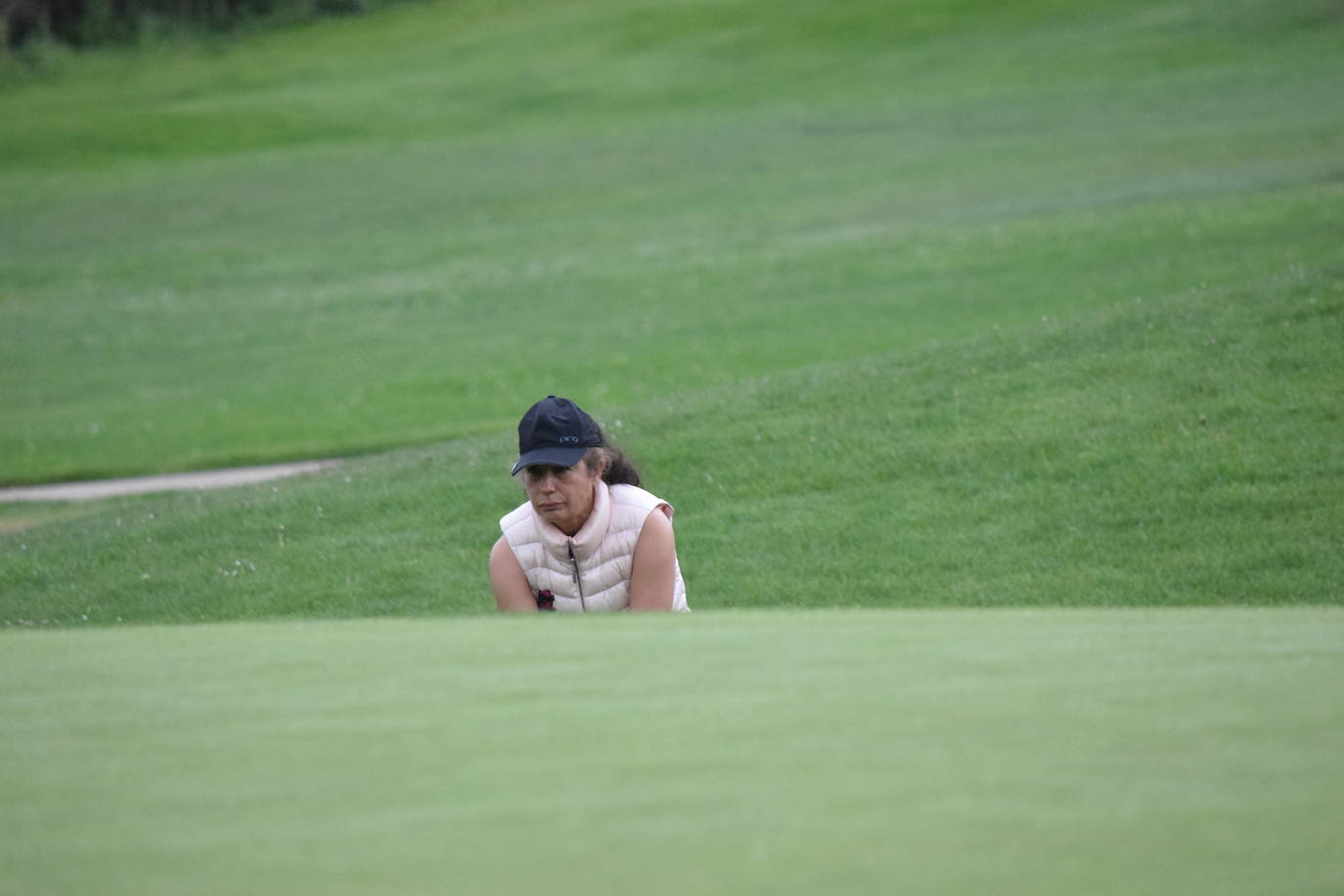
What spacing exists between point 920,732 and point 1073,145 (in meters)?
30.9

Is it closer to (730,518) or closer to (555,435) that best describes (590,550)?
(555,435)

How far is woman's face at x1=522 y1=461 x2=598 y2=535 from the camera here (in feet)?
19.6

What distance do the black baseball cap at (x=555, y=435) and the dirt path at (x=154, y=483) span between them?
324 inches

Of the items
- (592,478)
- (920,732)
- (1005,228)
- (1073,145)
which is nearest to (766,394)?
(592,478)

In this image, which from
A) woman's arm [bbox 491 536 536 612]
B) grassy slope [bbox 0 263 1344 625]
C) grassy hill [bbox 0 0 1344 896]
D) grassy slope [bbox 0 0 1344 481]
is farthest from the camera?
grassy slope [bbox 0 0 1344 481]

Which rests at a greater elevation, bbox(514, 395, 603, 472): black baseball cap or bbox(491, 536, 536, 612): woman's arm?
bbox(514, 395, 603, 472): black baseball cap

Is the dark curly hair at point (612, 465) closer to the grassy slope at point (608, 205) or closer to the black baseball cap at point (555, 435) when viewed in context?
the black baseball cap at point (555, 435)

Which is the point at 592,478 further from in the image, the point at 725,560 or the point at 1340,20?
the point at 1340,20

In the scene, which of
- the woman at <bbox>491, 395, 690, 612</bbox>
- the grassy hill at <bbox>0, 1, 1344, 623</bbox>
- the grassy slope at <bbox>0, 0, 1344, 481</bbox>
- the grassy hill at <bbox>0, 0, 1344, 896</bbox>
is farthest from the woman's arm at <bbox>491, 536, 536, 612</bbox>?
the grassy slope at <bbox>0, 0, 1344, 481</bbox>

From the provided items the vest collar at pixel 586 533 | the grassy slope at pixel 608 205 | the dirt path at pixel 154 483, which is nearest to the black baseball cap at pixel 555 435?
the vest collar at pixel 586 533

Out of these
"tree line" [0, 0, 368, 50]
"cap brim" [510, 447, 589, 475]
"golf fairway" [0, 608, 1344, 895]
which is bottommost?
"cap brim" [510, 447, 589, 475]

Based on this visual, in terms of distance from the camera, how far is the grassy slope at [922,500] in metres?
9.23

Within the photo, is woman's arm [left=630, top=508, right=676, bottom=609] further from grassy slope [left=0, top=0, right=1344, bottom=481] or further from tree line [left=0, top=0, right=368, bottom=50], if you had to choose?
tree line [left=0, top=0, right=368, bottom=50]

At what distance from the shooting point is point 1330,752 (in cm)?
269
